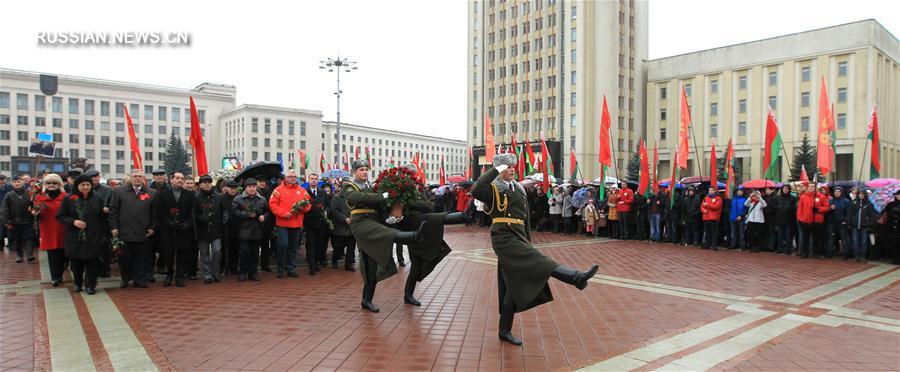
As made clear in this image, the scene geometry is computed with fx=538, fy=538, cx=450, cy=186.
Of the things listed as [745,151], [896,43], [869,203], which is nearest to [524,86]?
[745,151]

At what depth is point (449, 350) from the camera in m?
5.16

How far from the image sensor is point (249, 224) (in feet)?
30.2

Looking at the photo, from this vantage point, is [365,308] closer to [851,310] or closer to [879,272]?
[851,310]

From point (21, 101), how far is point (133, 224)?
9357cm

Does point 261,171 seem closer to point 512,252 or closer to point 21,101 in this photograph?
point 512,252

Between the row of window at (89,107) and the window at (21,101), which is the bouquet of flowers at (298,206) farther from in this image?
the window at (21,101)

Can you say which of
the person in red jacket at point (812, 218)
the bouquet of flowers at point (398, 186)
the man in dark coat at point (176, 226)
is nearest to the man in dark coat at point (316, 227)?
the man in dark coat at point (176, 226)

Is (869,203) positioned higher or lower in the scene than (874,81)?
lower

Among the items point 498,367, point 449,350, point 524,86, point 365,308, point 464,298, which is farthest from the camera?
point 524,86

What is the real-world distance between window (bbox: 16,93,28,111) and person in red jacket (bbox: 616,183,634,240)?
94098 millimetres

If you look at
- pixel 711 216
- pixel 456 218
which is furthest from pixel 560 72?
pixel 456 218

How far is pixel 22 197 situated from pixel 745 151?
61.5 meters

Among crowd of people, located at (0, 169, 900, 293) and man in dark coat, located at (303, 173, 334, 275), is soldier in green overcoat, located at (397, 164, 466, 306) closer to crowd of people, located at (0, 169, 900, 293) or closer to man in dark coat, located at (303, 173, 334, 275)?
crowd of people, located at (0, 169, 900, 293)

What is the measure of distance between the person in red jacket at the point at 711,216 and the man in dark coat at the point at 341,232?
9583mm
